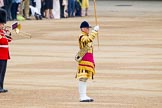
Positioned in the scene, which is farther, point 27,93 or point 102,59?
point 102,59

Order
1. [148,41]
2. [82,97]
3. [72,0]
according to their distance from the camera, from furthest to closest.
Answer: [72,0]
[148,41]
[82,97]

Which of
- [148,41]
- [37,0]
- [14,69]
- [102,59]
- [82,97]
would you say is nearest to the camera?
[82,97]

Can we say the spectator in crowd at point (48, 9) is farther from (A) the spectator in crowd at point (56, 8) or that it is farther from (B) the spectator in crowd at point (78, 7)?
(B) the spectator in crowd at point (78, 7)

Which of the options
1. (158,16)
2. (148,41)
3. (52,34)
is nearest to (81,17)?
(158,16)

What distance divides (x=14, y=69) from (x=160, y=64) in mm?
3760

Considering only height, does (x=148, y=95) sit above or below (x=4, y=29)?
below

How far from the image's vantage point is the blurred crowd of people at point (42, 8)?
40188 mm

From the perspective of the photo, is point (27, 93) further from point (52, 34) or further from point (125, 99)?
point (52, 34)

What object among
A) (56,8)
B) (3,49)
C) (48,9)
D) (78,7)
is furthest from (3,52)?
(78,7)

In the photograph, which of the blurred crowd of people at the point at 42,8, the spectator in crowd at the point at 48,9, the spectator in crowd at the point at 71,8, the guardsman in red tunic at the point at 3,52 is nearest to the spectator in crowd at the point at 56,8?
the blurred crowd of people at the point at 42,8

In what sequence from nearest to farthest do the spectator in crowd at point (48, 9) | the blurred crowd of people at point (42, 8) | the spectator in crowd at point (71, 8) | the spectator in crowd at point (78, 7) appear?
the blurred crowd of people at point (42, 8), the spectator in crowd at point (48, 9), the spectator in crowd at point (71, 8), the spectator in crowd at point (78, 7)

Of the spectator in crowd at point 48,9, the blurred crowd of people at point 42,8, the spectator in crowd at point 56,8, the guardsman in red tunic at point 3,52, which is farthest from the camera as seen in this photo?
the spectator in crowd at point 56,8

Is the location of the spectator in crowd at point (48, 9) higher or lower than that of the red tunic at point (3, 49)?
lower

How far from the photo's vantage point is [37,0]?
141 feet
